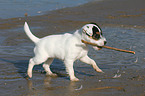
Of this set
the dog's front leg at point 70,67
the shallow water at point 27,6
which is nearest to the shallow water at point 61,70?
the dog's front leg at point 70,67

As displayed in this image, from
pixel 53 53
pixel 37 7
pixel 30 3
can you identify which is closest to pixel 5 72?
pixel 53 53

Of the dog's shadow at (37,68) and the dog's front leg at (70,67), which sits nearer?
the dog's front leg at (70,67)

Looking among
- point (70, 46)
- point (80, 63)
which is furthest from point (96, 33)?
point (80, 63)

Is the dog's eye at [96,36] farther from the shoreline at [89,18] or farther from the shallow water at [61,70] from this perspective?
the shoreline at [89,18]

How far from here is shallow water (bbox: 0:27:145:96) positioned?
484cm

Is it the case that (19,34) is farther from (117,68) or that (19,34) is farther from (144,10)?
(144,10)

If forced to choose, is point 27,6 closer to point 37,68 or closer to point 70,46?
point 37,68

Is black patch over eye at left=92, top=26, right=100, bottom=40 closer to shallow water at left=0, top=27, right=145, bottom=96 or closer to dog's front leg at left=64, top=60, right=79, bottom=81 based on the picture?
dog's front leg at left=64, top=60, right=79, bottom=81

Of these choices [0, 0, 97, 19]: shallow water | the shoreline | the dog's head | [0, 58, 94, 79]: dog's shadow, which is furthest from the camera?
[0, 0, 97, 19]: shallow water

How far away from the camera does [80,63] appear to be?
6656 millimetres

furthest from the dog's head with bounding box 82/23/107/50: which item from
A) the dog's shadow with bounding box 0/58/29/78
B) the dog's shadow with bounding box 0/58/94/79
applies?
the dog's shadow with bounding box 0/58/29/78

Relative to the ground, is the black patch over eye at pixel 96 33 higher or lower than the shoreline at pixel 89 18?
higher

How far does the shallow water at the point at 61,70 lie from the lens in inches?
190

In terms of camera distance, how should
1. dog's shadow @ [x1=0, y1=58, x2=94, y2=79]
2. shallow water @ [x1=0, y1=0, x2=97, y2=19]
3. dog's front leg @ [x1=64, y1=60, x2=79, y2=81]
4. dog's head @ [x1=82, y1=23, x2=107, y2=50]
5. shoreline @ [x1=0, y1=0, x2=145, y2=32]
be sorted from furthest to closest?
1. shallow water @ [x1=0, y1=0, x2=97, y2=19]
2. shoreline @ [x1=0, y1=0, x2=145, y2=32]
3. dog's shadow @ [x1=0, y1=58, x2=94, y2=79]
4. dog's front leg @ [x1=64, y1=60, x2=79, y2=81]
5. dog's head @ [x1=82, y1=23, x2=107, y2=50]
